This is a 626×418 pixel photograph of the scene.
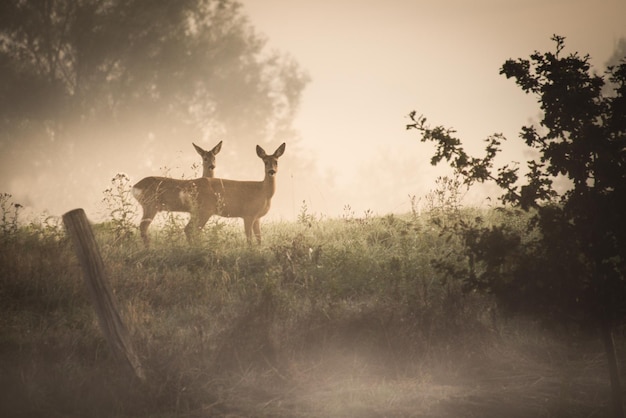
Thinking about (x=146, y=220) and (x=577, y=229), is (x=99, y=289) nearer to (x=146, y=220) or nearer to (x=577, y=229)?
(x=577, y=229)

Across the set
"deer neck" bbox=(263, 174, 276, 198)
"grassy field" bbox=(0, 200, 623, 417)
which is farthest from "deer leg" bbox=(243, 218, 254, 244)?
"grassy field" bbox=(0, 200, 623, 417)

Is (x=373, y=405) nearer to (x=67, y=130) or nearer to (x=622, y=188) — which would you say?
(x=622, y=188)

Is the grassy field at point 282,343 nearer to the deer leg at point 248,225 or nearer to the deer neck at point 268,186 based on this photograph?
the deer leg at point 248,225

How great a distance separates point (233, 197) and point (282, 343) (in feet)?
18.3

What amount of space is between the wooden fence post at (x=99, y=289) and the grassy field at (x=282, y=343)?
0.83ft

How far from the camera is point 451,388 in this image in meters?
6.68

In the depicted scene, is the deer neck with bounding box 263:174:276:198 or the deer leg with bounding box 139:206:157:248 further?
the deer neck with bounding box 263:174:276:198

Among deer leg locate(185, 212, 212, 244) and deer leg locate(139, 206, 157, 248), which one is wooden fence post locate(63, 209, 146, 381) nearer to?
deer leg locate(185, 212, 212, 244)

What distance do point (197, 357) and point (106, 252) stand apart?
3.73m

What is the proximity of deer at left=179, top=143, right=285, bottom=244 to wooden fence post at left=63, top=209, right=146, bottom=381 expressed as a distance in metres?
5.29

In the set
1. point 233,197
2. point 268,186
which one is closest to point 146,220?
point 233,197

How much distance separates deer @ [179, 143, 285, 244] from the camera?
39.1 ft

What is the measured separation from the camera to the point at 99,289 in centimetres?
627

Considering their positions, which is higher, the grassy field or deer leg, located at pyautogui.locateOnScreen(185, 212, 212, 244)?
deer leg, located at pyautogui.locateOnScreen(185, 212, 212, 244)
